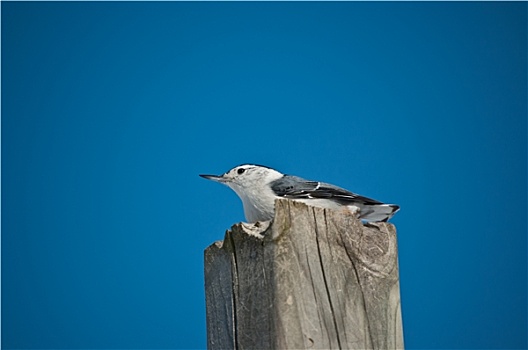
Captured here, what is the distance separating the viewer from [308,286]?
2789 millimetres

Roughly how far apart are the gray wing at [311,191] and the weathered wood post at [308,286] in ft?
8.01

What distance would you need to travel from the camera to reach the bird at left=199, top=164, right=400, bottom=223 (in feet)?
17.7

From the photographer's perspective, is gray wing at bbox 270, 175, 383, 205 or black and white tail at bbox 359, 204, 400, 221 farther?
gray wing at bbox 270, 175, 383, 205

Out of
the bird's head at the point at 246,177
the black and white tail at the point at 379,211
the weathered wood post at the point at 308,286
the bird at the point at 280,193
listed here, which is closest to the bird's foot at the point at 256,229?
the weathered wood post at the point at 308,286

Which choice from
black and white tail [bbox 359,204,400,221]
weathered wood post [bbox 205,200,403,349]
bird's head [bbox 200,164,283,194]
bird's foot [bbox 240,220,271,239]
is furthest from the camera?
bird's head [bbox 200,164,283,194]

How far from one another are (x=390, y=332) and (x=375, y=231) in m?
0.48

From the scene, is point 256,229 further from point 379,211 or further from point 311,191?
point 311,191

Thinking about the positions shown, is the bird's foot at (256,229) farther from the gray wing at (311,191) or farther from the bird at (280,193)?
the gray wing at (311,191)

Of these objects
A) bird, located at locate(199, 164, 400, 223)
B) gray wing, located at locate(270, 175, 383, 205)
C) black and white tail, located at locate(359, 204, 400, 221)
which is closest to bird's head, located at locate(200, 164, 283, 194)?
bird, located at locate(199, 164, 400, 223)

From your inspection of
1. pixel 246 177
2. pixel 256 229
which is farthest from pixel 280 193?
pixel 256 229

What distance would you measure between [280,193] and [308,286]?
3199mm

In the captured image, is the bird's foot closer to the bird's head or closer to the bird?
the bird

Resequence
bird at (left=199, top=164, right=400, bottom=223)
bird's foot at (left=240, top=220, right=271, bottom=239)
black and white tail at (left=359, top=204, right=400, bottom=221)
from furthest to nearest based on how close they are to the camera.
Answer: bird at (left=199, top=164, right=400, bottom=223) → black and white tail at (left=359, top=204, right=400, bottom=221) → bird's foot at (left=240, top=220, right=271, bottom=239)

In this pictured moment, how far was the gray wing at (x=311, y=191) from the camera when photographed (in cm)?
550
